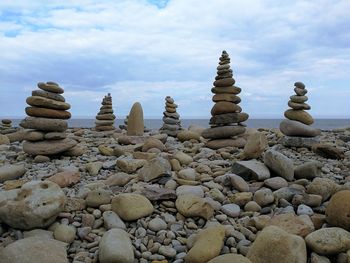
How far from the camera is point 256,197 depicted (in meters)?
5.89

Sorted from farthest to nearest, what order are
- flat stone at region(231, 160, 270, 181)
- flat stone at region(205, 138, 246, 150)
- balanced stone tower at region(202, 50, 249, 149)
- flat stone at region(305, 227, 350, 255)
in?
balanced stone tower at region(202, 50, 249, 149), flat stone at region(205, 138, 246, 150), flat stone at region(231, 160, 270, 181), flat stone at region(305, 227, 350, 255)

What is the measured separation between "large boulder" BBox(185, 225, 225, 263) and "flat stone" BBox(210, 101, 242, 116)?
20.5 ft

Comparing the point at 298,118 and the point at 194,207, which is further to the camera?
the point at 298,118

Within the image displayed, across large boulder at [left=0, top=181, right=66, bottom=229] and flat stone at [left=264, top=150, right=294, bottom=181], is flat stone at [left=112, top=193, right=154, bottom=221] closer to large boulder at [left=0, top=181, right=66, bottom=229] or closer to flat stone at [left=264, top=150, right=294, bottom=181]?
large boulder at [left=0, top=181, right=66, bottom=229]

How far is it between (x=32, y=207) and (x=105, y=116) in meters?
14.0

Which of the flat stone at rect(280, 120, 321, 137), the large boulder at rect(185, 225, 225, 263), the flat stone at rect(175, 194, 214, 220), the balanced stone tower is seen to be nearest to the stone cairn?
the balanced stone tower

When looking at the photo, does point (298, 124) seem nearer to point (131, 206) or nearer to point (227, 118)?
point (227, 118)

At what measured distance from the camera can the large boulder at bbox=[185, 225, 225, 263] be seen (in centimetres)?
440

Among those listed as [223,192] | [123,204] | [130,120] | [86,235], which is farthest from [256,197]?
[130,120]

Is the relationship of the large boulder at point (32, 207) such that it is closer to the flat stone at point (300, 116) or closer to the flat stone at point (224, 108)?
the flat stone at point (224, 108)

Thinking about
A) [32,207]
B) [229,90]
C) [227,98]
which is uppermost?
[229,90]

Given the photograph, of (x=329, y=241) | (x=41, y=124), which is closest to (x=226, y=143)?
(x=41, y=124)

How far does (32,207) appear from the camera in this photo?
193 inches

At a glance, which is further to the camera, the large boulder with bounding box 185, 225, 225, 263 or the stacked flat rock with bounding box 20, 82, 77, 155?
the stacked flat rock with bounding box 20, 82, 77, 155
